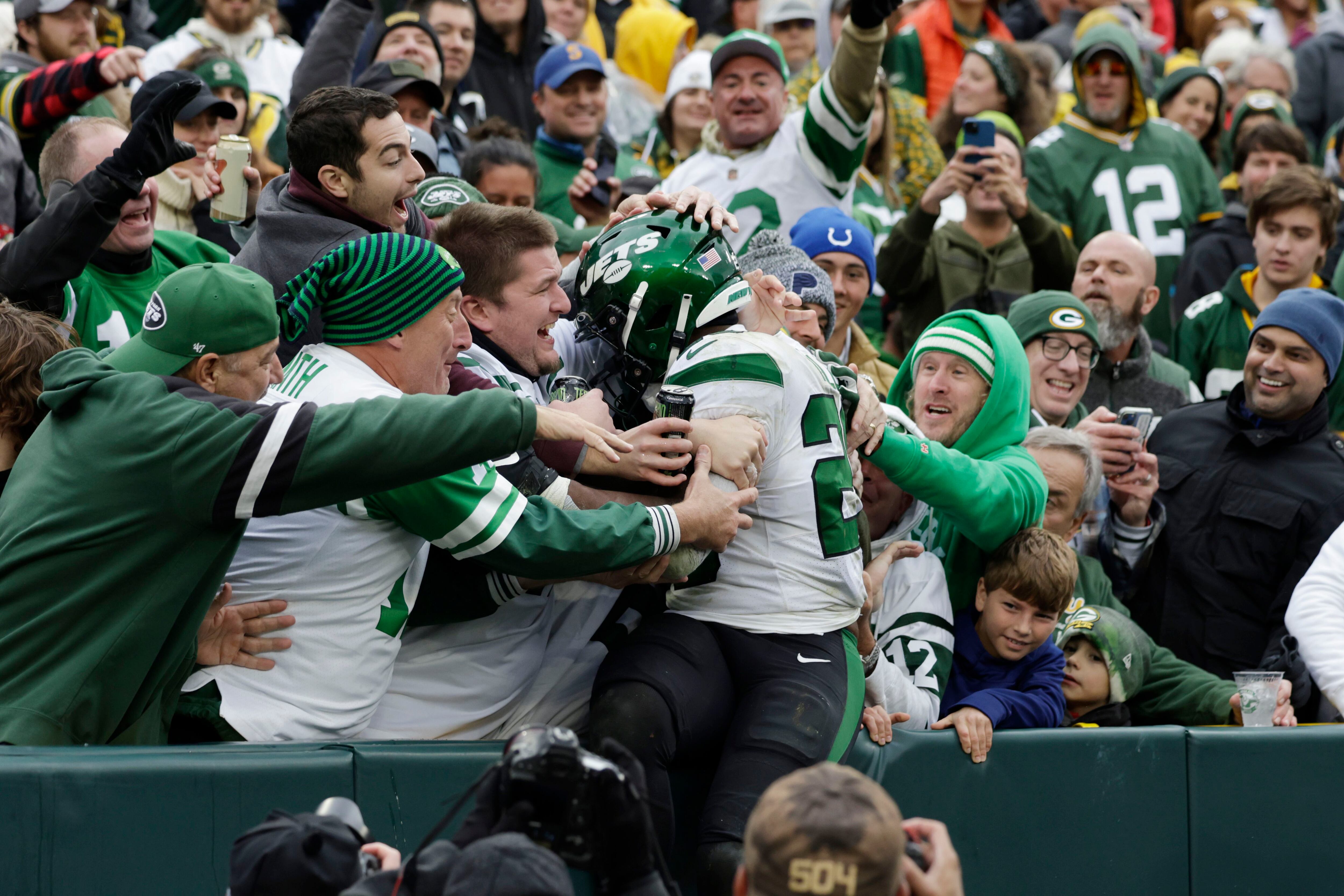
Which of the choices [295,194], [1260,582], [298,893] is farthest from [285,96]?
[298,893]

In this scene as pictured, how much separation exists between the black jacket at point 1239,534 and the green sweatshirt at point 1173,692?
0.60 m

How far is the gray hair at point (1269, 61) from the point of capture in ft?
42.2

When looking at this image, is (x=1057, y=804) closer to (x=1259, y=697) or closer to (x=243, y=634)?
(x=1259, y=697)

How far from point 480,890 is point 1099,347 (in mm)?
4934

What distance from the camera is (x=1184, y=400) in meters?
7.51

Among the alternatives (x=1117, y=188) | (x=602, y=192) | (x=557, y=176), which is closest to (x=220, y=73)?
(x=557, y=176)

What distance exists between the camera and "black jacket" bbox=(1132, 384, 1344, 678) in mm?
6316

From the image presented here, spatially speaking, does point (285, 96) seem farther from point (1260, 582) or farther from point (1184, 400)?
point (1260, 582)

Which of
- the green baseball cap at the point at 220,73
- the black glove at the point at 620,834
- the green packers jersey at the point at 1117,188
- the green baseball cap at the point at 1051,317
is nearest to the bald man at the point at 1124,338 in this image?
the green baseball cap at the point at 1051,317

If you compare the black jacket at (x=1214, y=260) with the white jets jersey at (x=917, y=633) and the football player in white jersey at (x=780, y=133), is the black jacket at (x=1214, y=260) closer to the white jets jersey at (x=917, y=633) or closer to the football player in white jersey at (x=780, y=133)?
the football player in white jersey at (x=780, y=133)

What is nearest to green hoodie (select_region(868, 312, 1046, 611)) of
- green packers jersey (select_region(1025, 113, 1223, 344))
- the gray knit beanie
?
the gray knit beanie

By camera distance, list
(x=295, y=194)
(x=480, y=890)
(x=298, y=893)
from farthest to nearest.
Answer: (x=295, y=194), (x=298, y=893), (x=480, y=890)

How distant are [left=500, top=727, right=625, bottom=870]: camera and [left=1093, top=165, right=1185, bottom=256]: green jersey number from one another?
7.64m

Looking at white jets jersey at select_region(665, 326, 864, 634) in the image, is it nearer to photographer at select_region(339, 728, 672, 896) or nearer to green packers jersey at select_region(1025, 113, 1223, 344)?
photographer at select_region(339, 728, 672, 896)
